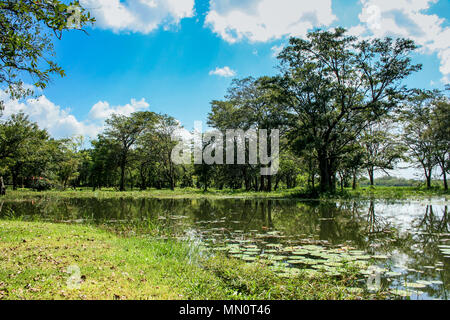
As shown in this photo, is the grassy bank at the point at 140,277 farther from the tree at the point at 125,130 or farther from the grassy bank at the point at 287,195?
the tree at the point at 125,130

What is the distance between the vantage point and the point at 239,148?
1511 inches

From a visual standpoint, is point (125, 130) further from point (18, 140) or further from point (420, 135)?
point (420, 135)

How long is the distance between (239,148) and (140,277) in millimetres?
34017

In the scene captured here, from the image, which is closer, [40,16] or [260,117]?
[40,16]

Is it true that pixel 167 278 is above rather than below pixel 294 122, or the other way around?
below

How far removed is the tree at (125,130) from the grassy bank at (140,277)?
127ft

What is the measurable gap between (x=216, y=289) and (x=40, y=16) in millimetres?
5934

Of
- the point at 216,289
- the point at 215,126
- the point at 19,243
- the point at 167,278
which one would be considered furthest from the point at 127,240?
the point at 215,126

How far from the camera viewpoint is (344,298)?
4109 mm

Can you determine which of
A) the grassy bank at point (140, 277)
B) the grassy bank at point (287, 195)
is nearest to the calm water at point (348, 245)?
the grassy bank at point (140, 277)

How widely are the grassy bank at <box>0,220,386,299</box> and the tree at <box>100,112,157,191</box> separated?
38.8 m

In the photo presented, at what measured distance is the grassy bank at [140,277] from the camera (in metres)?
4.09
